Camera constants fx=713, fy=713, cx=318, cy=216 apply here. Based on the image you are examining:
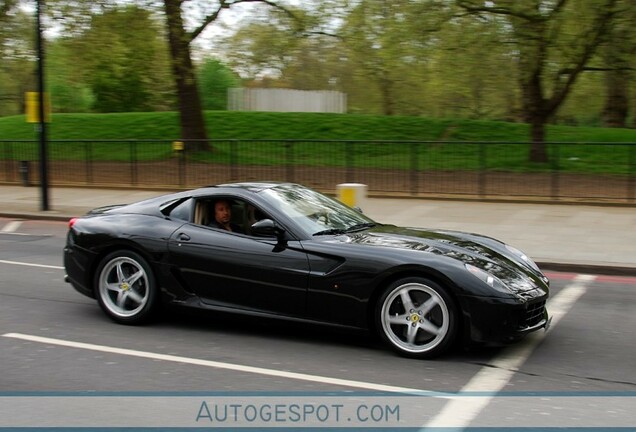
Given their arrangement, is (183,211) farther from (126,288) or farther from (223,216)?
(126,288)

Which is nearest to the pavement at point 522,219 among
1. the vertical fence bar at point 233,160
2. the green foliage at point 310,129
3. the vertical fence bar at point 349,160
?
the vertical fence bar at point 349,160

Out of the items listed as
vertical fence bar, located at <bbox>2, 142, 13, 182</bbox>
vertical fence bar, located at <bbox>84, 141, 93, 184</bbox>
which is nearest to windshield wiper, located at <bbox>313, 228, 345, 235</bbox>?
→ vertical fence bar, located at <bbox>84, 141, 93, 184</bbox>

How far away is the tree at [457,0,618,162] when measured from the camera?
18.9m

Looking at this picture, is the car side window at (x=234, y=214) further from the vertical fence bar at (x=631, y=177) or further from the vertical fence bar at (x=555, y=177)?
the vertical fence bar at (x=631, y=177)

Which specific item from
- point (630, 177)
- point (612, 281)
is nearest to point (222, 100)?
point (630, 177)

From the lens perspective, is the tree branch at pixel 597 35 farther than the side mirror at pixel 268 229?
Yes

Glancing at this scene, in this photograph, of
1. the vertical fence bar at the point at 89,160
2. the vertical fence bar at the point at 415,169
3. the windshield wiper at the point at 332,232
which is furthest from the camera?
the vertical fence bar at the point at 89,160

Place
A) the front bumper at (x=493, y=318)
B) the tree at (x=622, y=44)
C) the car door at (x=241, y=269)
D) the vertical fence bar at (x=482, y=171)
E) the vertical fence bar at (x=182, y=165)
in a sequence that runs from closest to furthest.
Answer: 1. the front bumper at (x=493, y=318)
2. the car door at (x=241, y=269)
3. the vertical fence bar at (x=482, y=171)
4. the tree at (x=622, y=44)
5. the vertical fence bar at (x=182, y=165)

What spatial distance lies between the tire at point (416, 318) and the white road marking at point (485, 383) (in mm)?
422

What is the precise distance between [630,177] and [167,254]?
41.8 ft

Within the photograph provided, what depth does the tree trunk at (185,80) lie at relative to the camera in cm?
1927

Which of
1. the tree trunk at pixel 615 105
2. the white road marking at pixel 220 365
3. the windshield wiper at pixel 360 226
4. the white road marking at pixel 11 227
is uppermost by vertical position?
the tree trunk at pixel 615 105

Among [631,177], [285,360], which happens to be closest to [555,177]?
[631,177]

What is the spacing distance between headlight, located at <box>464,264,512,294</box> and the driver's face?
231 cm
